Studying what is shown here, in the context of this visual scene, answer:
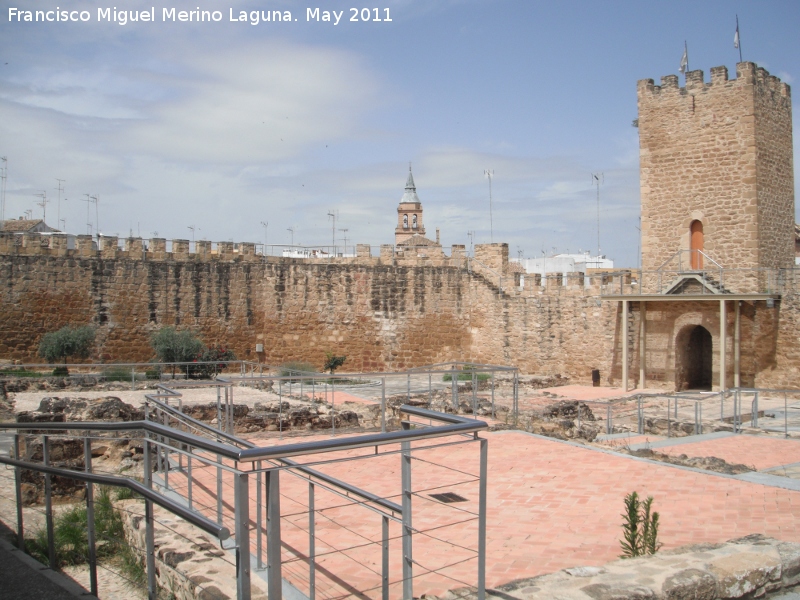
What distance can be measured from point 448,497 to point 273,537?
3.52 m

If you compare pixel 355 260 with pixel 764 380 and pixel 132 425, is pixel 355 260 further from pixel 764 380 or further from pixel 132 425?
pixel 132 425

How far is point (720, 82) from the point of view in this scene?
19469mm

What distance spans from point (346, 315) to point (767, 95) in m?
13.3

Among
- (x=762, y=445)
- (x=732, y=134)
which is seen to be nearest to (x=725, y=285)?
(x=732, y=134)

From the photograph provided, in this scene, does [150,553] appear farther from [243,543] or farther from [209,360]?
[209,360]

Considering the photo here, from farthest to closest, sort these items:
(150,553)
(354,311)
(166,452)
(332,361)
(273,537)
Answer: (354,311), (332,361), (166,452), (150,553), (273,537)

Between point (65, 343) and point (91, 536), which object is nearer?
point (91, 536)

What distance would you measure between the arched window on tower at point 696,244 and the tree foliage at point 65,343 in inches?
643

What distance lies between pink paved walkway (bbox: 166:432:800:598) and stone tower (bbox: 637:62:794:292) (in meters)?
12.5

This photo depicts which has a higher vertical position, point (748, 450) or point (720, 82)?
point (720, 82)

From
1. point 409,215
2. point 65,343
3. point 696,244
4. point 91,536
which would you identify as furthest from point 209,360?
point 409,215

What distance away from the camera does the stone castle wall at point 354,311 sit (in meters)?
20.7

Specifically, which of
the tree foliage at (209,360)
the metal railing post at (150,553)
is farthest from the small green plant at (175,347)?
the metal railing post at (150,553)

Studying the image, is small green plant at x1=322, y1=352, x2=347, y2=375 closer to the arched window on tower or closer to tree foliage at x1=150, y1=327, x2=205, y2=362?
tree foliage at x1=150, y1=327, x2=205, y2=362
